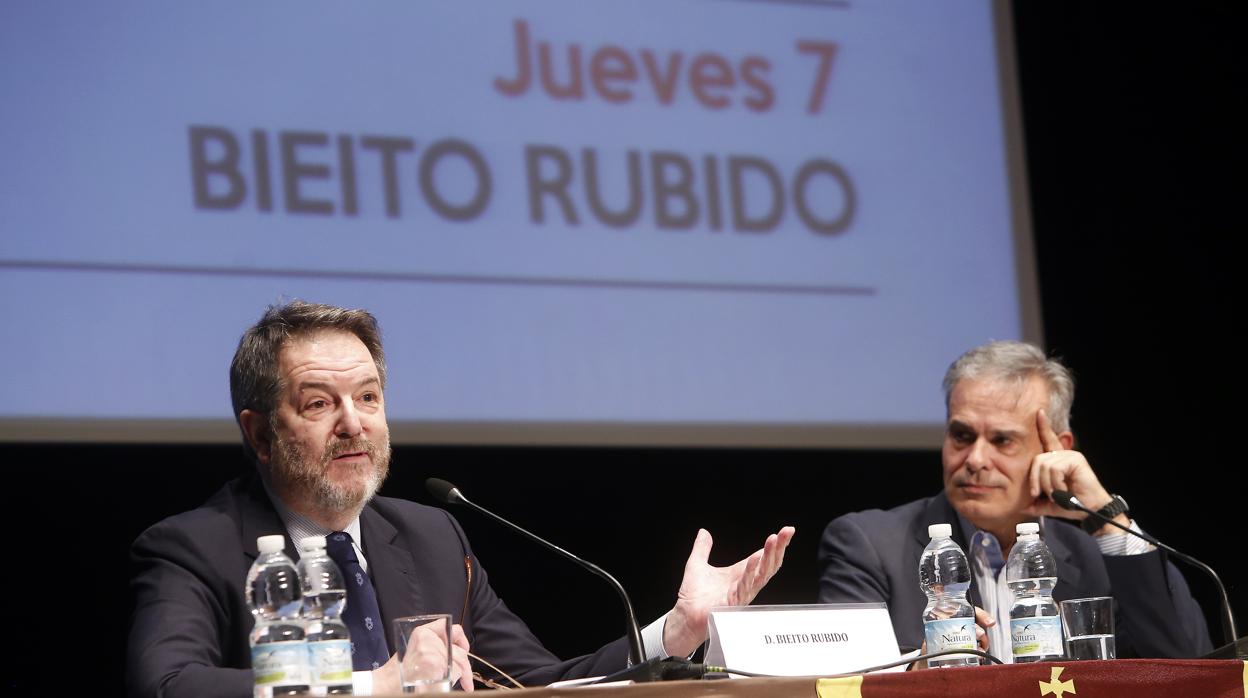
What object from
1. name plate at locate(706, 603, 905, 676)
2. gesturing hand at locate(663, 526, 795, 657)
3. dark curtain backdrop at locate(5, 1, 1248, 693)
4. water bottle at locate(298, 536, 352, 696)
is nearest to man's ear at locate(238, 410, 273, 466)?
water bottle at locate(298, 536, 352, 696)

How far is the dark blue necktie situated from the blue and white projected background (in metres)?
1.26

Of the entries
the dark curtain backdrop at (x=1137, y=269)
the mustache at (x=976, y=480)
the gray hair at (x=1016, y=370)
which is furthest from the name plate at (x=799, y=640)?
the dark curtain backdrop at (x=1137, y=269)

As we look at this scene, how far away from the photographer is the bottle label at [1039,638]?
2316 millimetres

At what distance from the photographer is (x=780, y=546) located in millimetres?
2336

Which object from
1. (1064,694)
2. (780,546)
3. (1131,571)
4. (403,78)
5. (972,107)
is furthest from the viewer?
(972,107)

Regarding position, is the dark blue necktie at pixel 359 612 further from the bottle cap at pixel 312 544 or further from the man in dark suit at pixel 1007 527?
the man in dark suit at pixel 1007 527

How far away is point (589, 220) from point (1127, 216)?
207cm

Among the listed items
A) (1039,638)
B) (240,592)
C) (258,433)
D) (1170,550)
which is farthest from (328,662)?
(1170,550)

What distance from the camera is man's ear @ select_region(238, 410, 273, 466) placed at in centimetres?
270

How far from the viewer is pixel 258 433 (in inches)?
107

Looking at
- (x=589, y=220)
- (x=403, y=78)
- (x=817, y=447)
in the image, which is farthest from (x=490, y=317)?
(x=817, y=447)

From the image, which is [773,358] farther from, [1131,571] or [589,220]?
[1131,571]

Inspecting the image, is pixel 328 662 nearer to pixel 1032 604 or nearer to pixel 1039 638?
pixel 1039 638

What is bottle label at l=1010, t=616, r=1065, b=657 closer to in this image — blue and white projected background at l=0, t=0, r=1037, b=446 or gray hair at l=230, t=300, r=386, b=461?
gray hair at l=230, t=300, r=386, b=461
